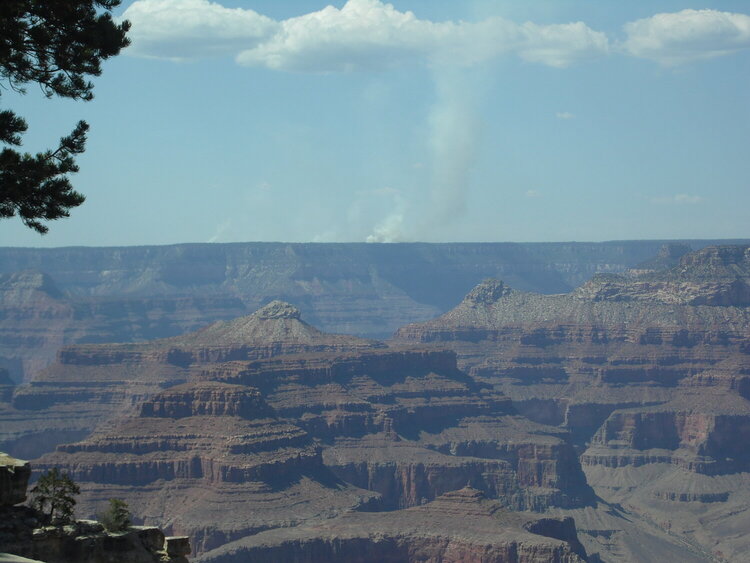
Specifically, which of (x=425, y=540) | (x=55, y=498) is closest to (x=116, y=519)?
(x=55, y=498)

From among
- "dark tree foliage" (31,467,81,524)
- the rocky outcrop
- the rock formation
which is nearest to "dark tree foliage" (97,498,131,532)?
the rock formation

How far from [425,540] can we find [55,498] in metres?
95.8

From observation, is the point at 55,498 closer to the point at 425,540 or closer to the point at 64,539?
the point at 64,539

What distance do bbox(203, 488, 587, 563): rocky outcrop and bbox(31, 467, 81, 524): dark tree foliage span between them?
87266 mm

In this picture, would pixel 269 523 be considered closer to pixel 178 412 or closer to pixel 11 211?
pixel 178 412

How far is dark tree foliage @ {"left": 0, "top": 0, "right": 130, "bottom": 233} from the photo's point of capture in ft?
156

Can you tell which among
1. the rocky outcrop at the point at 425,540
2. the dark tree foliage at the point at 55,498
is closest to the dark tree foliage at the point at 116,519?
the dark tree foliage at the point at 55,498

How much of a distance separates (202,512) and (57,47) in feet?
349

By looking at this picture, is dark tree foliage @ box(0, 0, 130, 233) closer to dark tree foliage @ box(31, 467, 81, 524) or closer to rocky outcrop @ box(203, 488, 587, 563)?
dark tree foliage @ box(31, 467, 81, 524)

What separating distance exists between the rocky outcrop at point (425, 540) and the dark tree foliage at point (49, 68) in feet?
272

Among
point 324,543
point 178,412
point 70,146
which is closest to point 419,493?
point 178,412

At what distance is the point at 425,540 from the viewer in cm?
13625

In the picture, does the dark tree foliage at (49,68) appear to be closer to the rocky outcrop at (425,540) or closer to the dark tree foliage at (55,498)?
the dark tree foliage at (55,498)

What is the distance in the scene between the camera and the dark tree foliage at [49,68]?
1875 inches
